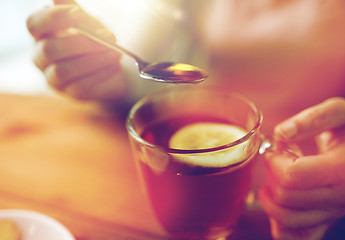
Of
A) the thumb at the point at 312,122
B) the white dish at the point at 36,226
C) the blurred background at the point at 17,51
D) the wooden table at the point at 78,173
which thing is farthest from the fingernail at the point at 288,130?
the blurred background at the point at 17,51

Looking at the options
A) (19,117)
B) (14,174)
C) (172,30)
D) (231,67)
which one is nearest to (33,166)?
(14,174)

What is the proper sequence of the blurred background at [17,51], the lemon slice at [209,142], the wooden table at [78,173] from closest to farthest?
the lemon slice at [209,142], the wooden table at [78,173], the blurred background at [17,51]

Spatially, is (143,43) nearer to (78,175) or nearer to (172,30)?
(172,30)

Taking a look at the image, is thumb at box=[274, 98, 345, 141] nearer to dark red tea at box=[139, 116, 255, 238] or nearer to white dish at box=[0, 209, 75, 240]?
dark red tea at box=[139, 116, 255, 238]

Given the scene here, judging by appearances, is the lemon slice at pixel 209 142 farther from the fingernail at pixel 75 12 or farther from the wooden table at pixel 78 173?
the fingernail at pixel 75 12

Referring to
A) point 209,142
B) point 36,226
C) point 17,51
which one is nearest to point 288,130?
point 209,142

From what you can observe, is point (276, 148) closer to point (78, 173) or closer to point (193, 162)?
point (193, 162)
